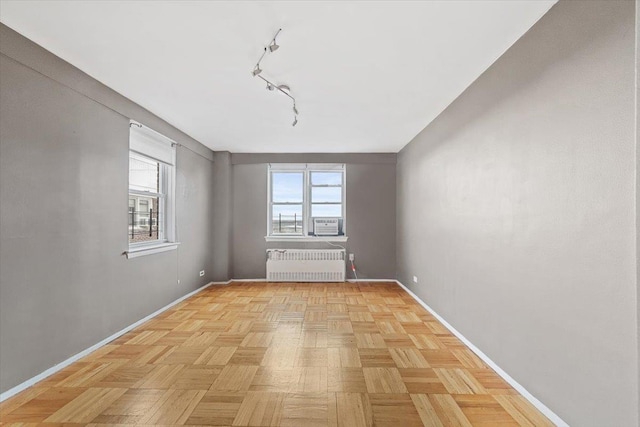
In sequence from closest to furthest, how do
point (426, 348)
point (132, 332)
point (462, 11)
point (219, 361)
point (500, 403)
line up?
1. point (462, 11)
2. point (500, 403)
3. point (219, 361)
4. point (426, 348)
5. point (132, 332)

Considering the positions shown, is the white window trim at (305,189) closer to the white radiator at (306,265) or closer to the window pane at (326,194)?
the window pane at (326,194)

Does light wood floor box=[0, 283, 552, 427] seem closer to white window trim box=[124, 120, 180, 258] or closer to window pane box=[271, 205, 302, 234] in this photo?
white window trim box=[124, 120, 180, 258]

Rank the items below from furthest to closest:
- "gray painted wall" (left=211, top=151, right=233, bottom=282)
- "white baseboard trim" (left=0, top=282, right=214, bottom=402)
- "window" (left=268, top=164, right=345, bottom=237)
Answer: "window" (left=268, top=164, right=345, bottom=237) < "gray painted wall" (left=211, top=151, right=233, bottom=282) < "white baseboard trim" (left=0, top=282, right=214, bottom=402)

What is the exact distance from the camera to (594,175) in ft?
5.43

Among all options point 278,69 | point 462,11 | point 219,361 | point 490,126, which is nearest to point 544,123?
point 490,126

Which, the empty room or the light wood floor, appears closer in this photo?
the empty room

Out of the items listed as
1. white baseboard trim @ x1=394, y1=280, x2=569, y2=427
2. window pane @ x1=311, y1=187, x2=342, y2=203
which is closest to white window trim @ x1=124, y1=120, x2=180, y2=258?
window pane @ x1=311, y1=187, x2=342, y2=203

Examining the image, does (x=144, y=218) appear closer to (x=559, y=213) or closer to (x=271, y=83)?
(x=271, y=83)

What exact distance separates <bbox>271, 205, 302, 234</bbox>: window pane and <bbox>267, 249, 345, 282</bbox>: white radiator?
503 millimetres

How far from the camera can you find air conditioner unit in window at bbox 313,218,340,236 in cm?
641

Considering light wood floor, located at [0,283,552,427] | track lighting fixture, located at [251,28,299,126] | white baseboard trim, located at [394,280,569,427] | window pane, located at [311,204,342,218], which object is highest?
track lighting fixture, located at [251,28,299,126]

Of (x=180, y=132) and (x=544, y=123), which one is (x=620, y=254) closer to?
(x=544, y=123)

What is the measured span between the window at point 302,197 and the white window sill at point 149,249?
7.57 ft

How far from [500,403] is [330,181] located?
16.2ft
